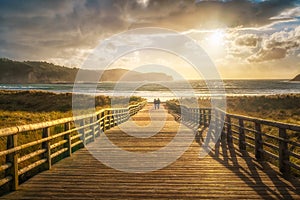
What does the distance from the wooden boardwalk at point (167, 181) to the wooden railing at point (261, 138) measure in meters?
0.32

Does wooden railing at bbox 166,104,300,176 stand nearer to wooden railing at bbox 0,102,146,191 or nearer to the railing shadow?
the railing shadow

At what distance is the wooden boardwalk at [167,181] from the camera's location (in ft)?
18.5

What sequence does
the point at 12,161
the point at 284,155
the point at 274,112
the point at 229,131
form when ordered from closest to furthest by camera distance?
the point at 12,161
the point at 284,155
the point at 229,131
the point at 274,112

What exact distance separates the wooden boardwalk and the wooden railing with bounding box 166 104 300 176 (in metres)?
0.32

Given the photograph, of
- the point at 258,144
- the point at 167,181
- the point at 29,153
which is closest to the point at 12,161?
the point at 29,153

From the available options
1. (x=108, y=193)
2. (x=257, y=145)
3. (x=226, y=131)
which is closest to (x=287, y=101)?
(x=226, y=131)

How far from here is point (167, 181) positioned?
6.51 m

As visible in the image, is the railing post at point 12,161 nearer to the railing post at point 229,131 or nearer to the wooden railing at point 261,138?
the wooden railing at point 261,138

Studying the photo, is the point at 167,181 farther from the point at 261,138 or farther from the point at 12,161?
the point at 261,138

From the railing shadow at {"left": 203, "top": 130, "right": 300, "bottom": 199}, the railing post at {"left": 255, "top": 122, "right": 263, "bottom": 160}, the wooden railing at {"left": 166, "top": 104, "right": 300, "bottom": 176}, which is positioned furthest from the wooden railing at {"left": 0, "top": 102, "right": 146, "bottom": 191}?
the railing post at {"left": 255, "top": 122, "right": 263, "bottom": 160}

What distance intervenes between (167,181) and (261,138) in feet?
11.6

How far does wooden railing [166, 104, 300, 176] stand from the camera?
7094 mm

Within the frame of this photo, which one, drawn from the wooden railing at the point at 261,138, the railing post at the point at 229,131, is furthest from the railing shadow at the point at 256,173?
the railing post at the point at 229,131

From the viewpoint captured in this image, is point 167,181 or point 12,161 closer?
point 12,161
